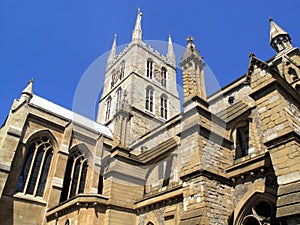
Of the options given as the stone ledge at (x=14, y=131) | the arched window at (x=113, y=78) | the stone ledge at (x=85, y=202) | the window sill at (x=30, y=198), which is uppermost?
the arched window at (x=113, y=78)

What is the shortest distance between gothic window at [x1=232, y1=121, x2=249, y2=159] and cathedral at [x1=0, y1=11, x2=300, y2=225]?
0.17ft

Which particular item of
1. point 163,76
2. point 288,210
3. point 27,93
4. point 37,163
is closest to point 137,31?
point 163,76

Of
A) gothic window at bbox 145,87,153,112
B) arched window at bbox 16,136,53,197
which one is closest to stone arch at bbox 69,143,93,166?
arched window at bbox 16,136,53,197

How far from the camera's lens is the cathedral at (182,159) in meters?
7.80

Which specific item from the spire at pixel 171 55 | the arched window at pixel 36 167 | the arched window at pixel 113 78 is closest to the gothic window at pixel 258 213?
the arched window at pixel 36 167

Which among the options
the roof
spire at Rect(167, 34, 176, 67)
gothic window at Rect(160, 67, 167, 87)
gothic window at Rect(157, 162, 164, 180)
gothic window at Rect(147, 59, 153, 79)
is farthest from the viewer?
spire at Rect(167, 34, 176, 67)

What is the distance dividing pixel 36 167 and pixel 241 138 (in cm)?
1544

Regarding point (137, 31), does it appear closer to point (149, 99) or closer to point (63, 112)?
point (149, 99)

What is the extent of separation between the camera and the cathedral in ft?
25.6

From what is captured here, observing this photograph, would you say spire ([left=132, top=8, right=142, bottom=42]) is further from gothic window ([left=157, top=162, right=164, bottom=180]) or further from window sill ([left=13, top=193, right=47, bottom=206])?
window sill ([left=13, top=193, right=47, bottom=206])

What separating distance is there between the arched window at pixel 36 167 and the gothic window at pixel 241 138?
1457 cm

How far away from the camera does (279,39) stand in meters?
17.5

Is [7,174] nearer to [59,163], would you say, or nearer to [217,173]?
[59,163]

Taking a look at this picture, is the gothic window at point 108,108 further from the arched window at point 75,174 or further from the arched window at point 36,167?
the arched window at point 36,167
